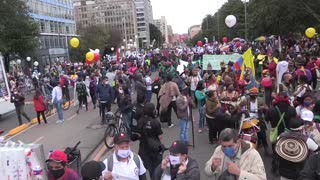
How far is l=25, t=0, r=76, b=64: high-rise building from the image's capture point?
236 ft

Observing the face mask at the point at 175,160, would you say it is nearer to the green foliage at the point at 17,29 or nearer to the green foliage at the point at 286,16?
the green foliage at the point at 286,16

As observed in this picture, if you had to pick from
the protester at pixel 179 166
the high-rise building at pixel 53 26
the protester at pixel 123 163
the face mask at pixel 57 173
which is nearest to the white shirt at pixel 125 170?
the protester at pixel 123 163

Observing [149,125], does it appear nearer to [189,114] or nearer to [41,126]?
[189,114]

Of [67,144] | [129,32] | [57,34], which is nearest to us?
[67,144]

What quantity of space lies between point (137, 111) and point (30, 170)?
346cm

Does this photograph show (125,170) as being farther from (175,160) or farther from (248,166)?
(248,166)

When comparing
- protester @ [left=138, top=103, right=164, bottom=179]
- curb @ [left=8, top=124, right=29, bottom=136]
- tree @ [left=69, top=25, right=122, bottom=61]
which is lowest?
curb @ [left=8, top=124, right=29, bottom=136]

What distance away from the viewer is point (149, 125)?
6.96m

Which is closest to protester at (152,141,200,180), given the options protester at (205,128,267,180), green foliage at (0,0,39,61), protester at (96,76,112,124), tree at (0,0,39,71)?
protester at (205,128,267,180)

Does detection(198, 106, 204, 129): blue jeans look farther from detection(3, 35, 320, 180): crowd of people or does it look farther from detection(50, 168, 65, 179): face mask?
detection(50, 168, 65, 179): face mask

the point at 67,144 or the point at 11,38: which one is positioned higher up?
the point at 11,38

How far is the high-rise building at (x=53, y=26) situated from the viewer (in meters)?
72.1

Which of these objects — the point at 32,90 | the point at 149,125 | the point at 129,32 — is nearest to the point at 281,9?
the point at 32,90

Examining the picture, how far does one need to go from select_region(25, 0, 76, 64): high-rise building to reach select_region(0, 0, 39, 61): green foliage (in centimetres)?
2675
